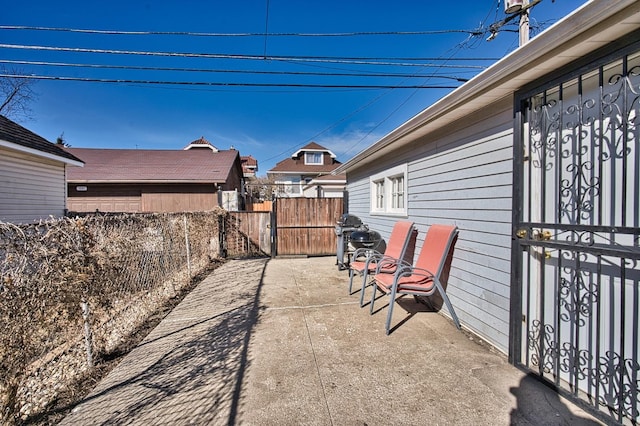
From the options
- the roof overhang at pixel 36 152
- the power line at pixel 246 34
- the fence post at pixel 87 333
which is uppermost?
the power line at pixel 246 34

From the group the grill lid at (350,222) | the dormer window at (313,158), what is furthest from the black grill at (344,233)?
the dormer window at (313,158)

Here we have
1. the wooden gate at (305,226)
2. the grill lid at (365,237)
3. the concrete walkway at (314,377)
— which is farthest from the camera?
the wooden gate at (305,226)

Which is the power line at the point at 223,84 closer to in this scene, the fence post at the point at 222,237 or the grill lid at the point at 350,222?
the grill lid at the point at 350,222

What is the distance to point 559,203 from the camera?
2.10m

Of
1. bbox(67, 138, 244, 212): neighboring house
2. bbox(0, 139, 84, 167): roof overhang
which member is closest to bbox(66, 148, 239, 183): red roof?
bbox(67, 138, 244, 212): neighboring house

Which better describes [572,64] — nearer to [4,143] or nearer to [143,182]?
[4,143]

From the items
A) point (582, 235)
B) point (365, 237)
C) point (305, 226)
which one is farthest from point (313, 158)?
point (582, 235)

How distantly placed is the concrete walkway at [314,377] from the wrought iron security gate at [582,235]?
0.30 metres

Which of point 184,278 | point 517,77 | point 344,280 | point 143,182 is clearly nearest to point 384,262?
point 344,280

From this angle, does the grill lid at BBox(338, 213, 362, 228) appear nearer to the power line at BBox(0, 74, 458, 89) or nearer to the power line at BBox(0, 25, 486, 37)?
the power line at BBox(0, 74, 458, 89)

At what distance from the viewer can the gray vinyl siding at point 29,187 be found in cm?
657

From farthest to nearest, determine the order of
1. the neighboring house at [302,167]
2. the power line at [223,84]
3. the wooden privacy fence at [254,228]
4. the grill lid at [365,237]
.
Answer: the neighboring house at [302,167] < the wooden privacy fence at [254,228] < the power line at [223,84] < the grill lid at [365,237]

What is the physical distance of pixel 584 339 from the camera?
78.8 inches

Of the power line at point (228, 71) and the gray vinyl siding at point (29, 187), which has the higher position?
the power line at point (228, 71)
